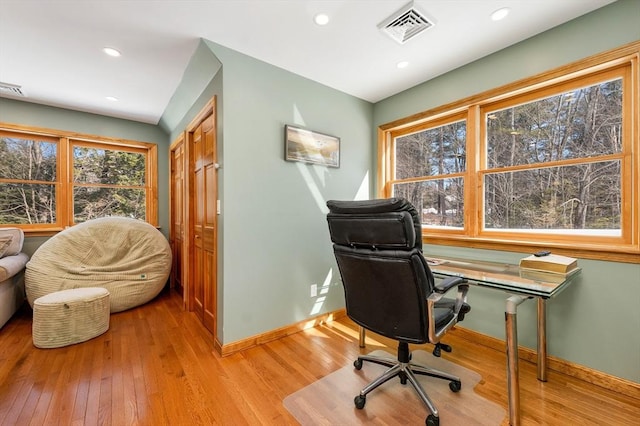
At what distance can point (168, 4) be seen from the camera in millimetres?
Answer: 1716

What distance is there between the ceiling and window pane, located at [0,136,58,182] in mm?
875

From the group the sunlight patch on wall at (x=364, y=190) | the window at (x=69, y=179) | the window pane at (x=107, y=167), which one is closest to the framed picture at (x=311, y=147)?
the sunlight patch on wall at (x=364, y=190)

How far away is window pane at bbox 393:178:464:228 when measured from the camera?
2.67m

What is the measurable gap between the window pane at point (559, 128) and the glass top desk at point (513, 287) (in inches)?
36.0

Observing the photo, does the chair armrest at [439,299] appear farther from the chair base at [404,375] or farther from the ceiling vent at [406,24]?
the ceiling vent at [406,24]

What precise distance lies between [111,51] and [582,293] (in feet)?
13.7

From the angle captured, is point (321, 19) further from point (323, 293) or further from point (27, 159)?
point (27, 159)

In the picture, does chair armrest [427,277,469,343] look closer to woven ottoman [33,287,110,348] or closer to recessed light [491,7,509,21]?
recessed light [491,7,509,21]

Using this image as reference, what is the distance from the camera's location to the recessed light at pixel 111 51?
2.23 metres

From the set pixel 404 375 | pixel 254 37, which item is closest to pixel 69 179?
pixel 254 37

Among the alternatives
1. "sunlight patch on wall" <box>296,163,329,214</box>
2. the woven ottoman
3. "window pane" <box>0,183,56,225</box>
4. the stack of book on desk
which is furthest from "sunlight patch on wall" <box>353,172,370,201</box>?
"window pane" <box>0,183,56,225</box>

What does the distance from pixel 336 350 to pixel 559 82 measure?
2782mm

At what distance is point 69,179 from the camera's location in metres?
3.63

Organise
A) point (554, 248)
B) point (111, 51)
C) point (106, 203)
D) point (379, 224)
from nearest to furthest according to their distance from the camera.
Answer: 1. point (379, 224)
2. point (554, 248)
3. point (111, 51)
4. point (106, 203)
